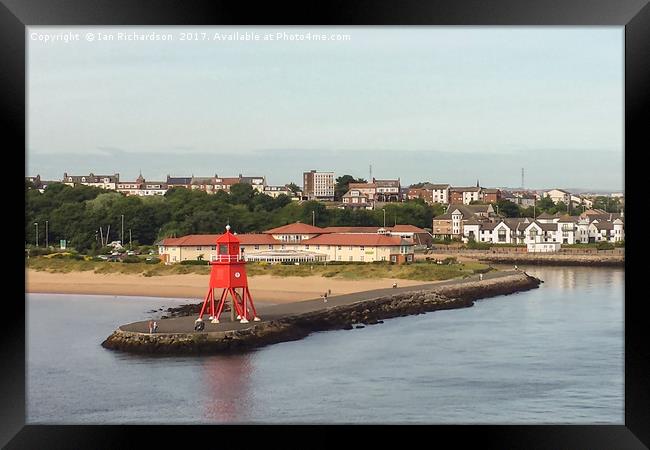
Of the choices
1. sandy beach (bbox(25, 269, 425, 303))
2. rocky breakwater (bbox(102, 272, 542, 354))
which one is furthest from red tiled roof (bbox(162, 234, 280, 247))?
rocky breakwater (bbox(102, 272, 542, 354))

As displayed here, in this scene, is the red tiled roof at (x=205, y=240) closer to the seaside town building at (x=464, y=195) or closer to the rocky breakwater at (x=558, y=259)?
the seaside town building at (x=464, y=195)

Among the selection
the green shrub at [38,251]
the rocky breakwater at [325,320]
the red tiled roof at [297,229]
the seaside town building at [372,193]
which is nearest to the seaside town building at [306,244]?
the red tiled roof at [297,229]

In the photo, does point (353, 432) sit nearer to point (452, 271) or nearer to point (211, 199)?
point (211, 199)

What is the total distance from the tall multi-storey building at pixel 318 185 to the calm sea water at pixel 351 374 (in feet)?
3.92

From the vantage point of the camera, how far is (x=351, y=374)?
21.2 feet

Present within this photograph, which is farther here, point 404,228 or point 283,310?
point 404,228

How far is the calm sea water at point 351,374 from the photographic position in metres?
5.85

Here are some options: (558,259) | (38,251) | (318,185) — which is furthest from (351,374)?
(558,259)
